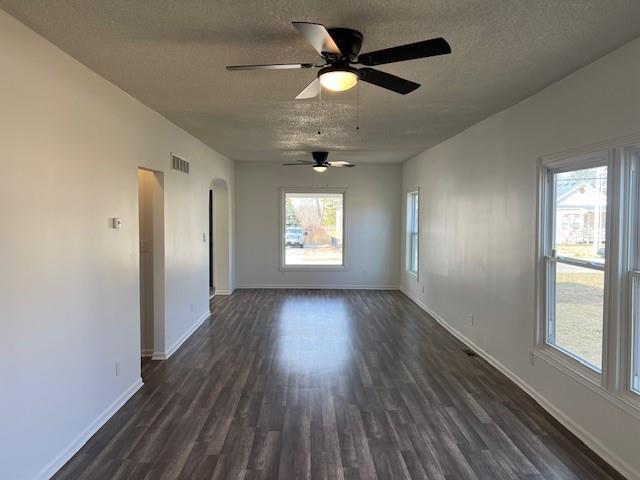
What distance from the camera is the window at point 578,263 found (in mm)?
3000

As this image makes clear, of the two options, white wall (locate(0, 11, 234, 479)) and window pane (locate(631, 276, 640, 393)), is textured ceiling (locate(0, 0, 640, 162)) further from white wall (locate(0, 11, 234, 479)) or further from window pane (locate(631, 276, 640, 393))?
window pane (locate(631, 276, 640, 393))

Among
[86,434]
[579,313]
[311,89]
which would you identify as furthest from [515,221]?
[86,434]

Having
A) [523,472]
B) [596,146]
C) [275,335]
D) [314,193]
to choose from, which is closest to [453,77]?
[596,146]

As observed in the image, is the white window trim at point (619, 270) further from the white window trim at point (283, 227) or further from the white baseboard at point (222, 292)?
the white baseboard at point (222, 292)

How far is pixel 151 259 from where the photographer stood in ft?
15.6

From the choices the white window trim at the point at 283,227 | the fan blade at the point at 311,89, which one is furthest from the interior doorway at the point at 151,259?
the white window trim at the point at 283,227

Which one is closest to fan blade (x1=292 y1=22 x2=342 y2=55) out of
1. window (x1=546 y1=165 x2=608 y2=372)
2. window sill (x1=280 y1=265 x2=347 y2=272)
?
window (x1=546 y1=165 x2=608 y2=372)

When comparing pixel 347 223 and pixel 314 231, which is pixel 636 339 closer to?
pixel 347 223

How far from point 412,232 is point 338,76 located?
6.52m

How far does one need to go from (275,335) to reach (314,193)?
165 inches

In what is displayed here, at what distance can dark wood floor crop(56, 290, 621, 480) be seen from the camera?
267 centimetres

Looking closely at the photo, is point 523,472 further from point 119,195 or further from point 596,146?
point 119,195

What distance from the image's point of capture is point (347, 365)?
4.53 meters

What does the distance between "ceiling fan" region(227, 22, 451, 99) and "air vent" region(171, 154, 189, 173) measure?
8.98ft
